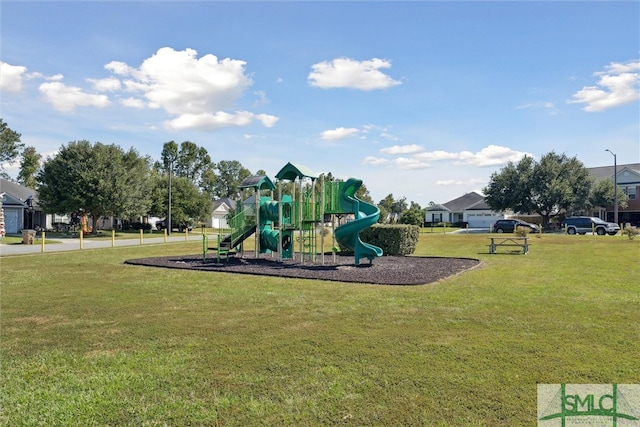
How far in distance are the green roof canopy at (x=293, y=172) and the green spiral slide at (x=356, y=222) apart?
192cm

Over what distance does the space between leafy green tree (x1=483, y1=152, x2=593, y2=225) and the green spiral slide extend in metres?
38.9

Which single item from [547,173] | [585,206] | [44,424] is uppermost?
[547,173]

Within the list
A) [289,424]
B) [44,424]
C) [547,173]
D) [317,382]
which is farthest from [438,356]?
[547,173]

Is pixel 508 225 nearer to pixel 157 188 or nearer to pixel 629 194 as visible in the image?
pixel 629 194

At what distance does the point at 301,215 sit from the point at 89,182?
32.4m

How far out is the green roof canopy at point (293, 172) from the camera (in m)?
18.0

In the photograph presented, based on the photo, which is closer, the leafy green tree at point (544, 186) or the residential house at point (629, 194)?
the leafy green tree at point (544, 186)

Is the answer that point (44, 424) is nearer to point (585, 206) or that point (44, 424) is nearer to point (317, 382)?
point (317, 382)

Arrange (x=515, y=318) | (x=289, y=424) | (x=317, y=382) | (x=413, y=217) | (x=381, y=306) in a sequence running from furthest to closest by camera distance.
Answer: (x=413, y=217)
(x=381, y=306)
(x=515, y=318)
(x=317, y=382)
(x=289, y=424)

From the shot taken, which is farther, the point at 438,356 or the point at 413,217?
the point at 413,217

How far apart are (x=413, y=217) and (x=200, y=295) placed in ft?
134

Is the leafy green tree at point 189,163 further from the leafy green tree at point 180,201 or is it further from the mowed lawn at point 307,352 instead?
the mowed lawn at point 307,352

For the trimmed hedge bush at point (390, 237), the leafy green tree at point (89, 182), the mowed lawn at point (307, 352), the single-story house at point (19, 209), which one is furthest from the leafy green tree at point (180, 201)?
the mowed lawn at point (307, 352)

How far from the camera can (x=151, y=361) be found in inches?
224
